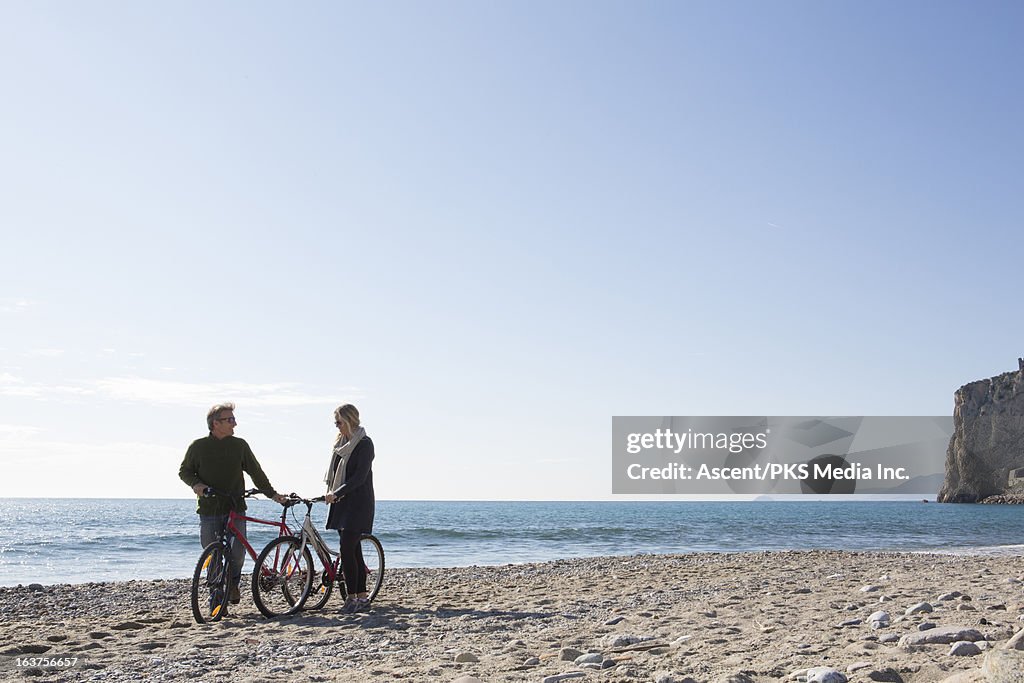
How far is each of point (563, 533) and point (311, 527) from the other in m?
→ 24.3

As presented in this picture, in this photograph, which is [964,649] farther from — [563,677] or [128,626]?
[128,626]

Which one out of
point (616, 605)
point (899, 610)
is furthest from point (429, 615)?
point (899, 610)

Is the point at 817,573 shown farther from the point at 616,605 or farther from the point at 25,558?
the point at 25,558

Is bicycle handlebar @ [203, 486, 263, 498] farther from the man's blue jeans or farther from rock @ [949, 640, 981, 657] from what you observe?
rock @ [949, 640, 981, 657]

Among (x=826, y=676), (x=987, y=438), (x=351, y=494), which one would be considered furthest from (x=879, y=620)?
(x=987, y=438)

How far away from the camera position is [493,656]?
5836 millimetres

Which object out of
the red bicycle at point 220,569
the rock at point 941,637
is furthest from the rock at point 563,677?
the red bicycle at point 220,569

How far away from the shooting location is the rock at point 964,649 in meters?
4.79

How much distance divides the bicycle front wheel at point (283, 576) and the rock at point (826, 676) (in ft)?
17.1

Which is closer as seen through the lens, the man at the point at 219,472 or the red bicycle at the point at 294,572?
the red bicycle at the point at 294,572

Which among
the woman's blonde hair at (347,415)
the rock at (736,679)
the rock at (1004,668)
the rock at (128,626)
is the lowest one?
the rock at (128,626)

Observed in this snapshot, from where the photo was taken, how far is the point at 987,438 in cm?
11394

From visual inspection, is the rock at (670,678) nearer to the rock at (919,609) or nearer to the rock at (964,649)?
the rock at (964,649)

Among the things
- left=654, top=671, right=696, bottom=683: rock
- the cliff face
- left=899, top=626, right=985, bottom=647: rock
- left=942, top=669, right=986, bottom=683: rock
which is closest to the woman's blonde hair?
left=654, top=671, right=696, bottom=683: rock
